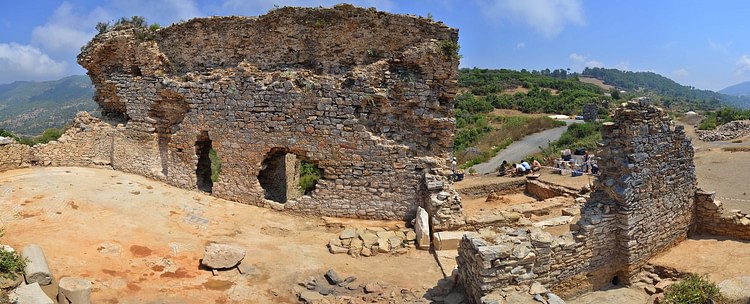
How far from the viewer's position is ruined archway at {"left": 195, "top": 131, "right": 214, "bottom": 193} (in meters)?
12.0

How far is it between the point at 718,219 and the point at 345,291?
26.2 ft

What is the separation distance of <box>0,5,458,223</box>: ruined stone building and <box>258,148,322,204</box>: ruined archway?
0.10 metres

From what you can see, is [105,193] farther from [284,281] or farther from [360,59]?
[360,59]

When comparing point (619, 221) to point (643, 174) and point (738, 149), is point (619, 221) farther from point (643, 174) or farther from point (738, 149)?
point (738, 149)

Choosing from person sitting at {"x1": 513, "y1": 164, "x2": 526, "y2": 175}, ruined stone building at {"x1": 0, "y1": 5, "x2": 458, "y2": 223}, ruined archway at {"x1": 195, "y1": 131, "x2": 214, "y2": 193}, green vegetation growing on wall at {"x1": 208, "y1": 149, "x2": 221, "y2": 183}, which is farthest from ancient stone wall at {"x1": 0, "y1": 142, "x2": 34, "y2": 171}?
person sitting at {"x1": 513, "y1": 164, "x2": 526, "y2": 175}

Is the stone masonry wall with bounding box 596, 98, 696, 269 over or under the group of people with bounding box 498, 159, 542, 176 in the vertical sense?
over

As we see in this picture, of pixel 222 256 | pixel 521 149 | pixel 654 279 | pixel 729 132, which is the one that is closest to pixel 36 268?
pixel 222 256

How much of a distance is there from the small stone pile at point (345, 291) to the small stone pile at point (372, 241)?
3.85 feet

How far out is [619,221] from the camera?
803 centimetres

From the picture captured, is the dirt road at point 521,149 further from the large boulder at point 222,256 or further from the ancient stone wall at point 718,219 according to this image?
the large boulder at point 222,256

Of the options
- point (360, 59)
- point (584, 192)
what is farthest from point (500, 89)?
point (360, 59)

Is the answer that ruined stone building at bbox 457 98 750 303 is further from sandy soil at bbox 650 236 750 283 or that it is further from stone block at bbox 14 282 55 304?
stone block at bbox 14 282 55 304

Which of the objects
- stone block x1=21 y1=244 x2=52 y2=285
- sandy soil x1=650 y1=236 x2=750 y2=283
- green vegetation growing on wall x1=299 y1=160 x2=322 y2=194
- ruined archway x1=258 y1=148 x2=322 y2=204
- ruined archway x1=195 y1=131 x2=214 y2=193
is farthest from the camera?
green vegetation growing on wall x1=299 y1=160 x2=322 y2=194

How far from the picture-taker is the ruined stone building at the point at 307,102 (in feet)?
34.0
